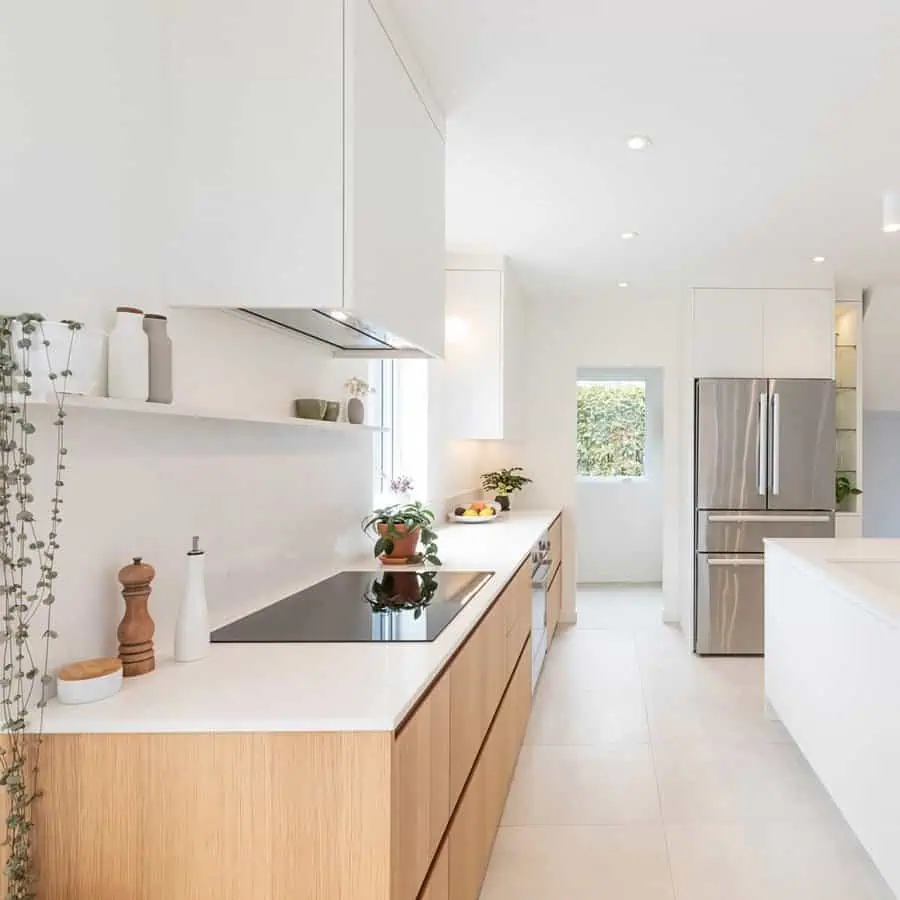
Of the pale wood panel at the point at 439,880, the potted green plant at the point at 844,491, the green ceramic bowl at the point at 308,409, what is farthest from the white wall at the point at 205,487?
the potted green plant at the point at 844,491

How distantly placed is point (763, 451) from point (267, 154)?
4.17 meters

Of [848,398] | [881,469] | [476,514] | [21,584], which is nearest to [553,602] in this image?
[476,514]

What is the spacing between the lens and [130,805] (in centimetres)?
118

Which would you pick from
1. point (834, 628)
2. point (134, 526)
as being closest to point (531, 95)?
point (134, 526)

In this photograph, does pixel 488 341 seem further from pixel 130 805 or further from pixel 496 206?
pixel 130 805

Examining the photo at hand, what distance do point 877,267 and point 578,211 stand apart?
2.40 m

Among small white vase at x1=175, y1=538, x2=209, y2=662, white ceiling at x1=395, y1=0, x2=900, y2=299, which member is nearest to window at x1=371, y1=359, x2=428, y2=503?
white ceiling at x1=395, y1=0, x2=900, y2=299

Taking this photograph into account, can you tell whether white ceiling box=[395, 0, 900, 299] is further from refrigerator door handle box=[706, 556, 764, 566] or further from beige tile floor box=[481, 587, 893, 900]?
beige tile floor box=[481, 587, 893, 900]

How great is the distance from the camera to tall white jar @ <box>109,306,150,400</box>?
136cm

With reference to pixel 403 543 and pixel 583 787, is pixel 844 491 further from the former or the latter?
pixel 403 543

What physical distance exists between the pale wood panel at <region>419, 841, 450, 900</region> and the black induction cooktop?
48 cm

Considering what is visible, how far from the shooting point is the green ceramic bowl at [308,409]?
90.7 inches

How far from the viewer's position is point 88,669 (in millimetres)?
1300

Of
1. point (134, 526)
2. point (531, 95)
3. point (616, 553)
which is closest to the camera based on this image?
point (134, 526)
